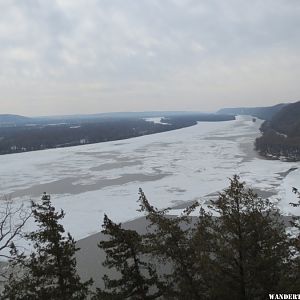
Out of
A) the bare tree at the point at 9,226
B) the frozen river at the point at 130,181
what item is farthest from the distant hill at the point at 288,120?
the bare tree at the point at 9,226

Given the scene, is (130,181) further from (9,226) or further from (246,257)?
(246,257)

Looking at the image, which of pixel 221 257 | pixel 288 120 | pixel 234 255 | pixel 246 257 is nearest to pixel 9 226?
pixel 221 257

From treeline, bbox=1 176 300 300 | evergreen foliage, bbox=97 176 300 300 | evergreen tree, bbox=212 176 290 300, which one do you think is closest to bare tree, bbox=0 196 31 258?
treeline, bbox=1 176 300 300

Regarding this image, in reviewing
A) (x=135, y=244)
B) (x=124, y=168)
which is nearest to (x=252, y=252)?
(x=135, y=244)

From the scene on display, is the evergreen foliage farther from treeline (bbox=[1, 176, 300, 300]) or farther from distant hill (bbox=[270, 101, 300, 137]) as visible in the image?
distant hill (bbox=[270, 101, 300, 137])

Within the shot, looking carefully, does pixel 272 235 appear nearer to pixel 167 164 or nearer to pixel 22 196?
pixel 22 196

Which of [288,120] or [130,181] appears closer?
[130,181]

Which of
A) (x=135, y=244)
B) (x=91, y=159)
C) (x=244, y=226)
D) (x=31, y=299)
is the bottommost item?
(x=91, y=159)

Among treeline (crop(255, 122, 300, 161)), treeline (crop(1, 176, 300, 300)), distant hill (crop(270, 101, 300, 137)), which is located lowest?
treeline (crop(255, 122, 300, 161))

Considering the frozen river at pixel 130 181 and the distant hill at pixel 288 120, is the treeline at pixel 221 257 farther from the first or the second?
the distant hill at pixel 288 120

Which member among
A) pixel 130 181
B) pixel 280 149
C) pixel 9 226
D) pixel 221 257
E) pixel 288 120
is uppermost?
pixel 221 257

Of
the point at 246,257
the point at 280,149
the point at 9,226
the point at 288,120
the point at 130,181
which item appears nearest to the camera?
the point at 246,257
